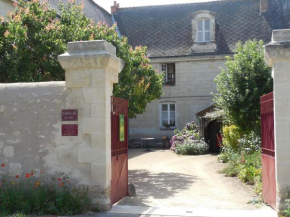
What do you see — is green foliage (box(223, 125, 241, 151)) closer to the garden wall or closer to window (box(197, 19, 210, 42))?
the garden wall

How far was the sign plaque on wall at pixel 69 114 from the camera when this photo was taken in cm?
718

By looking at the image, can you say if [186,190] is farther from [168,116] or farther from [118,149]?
[168,116]

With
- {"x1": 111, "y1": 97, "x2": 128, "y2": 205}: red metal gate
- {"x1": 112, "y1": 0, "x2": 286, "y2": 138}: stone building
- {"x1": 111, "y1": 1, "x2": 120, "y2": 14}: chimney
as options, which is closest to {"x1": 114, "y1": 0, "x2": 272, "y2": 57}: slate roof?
{"x1": 112, "y1": 0, "x2": 286, "y2": 138}: stone building

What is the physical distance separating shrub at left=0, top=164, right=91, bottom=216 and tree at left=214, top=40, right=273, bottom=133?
7.72 m

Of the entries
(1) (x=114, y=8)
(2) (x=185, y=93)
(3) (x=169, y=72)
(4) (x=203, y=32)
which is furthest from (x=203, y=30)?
(1) (x=114, y=8)

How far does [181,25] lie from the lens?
80.4ft

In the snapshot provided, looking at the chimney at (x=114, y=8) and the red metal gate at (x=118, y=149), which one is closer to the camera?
the red metal gate at (x=118, y=149)

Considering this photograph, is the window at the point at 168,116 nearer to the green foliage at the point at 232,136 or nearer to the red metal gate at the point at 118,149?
the green foliage at the point at 232,136

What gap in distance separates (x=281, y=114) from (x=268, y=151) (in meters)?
0.98

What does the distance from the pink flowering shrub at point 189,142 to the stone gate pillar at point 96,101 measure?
12.1m

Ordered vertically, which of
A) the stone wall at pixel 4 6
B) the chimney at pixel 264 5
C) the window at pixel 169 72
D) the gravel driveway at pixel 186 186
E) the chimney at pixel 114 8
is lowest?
the gravel driveway at pixel 186 186

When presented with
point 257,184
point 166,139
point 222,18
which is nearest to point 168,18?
point 222,18

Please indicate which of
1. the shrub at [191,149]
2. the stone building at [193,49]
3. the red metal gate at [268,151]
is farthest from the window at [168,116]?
the red metal gate at [268,151]

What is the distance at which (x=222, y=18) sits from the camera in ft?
78.7
